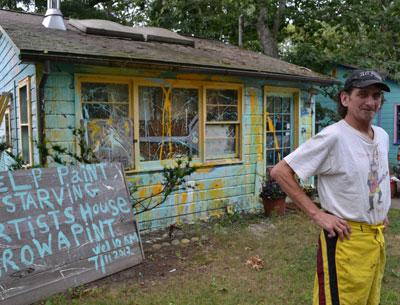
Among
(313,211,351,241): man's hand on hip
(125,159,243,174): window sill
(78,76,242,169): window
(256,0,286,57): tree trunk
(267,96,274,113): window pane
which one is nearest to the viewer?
(313,211,351,241): man's hand on hip

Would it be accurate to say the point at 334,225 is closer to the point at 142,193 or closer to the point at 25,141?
the point at 142,193

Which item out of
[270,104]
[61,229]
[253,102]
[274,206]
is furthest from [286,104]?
[61,229]

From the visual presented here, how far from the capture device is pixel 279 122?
321 inches

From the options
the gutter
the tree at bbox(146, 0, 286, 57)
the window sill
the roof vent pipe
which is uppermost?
the tree at bbox(146, 0, 286, 57)

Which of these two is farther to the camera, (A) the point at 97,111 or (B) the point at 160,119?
(B) the point at 160,119

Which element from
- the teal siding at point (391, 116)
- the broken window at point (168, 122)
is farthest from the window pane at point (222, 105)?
the teal siding at point (391, 116)

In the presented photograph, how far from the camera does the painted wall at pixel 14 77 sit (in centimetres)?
537

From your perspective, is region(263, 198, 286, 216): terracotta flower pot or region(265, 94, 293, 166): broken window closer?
region(263, 198, 286, 216): terracotta flower pot

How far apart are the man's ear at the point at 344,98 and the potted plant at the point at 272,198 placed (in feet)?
16.2

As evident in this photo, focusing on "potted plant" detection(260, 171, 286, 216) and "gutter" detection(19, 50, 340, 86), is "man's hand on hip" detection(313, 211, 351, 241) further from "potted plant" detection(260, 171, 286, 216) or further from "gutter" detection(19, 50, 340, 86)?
"potted plant" detection(260, 171, 286, 216)

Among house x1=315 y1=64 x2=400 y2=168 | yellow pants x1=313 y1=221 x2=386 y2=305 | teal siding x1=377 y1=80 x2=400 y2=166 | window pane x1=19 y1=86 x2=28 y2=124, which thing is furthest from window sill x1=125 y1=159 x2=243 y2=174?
teal siding x1=377 y1=80 x2=400 y2=166

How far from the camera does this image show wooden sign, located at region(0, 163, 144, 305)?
362 centimetres

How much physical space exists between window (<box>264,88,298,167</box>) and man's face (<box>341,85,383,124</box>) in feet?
17.9

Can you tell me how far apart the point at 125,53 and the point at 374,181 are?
4400mm
